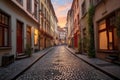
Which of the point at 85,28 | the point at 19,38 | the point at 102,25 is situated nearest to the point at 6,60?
the point at 19,38

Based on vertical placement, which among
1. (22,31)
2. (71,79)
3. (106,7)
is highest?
(106,7)

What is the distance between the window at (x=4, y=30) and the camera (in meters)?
13.2

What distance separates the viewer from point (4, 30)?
13734 millimetres

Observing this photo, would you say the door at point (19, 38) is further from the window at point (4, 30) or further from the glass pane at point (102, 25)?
the glass pane at point (102, 25)

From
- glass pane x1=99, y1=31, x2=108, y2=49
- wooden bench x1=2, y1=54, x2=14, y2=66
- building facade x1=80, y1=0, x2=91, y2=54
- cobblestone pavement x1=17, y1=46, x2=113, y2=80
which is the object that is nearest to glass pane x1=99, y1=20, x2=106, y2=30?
glass pane x1=99, y1=31, x2=108, y2=49

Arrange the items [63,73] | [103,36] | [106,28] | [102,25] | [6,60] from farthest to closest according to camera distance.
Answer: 1. [102,25]
2. [103,36]
3. [106,28]
4. [6,60]
5. [63,73]

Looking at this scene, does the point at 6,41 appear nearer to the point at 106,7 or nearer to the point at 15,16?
the point at 15,16

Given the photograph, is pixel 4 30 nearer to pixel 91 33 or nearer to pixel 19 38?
pixel 19 38

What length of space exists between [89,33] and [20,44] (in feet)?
21.7

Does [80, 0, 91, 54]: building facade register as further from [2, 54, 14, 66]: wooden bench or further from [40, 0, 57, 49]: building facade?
[40, 0, 57, 49]: building facade

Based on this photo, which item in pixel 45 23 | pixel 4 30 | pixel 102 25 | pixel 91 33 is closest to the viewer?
pixel 4 30

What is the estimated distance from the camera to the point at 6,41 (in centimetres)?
1426

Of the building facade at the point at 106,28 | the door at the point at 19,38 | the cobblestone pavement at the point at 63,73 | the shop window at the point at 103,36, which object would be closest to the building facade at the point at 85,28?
the building facade at the point at 106,28

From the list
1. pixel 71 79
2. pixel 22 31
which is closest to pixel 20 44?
pixel 22 31
